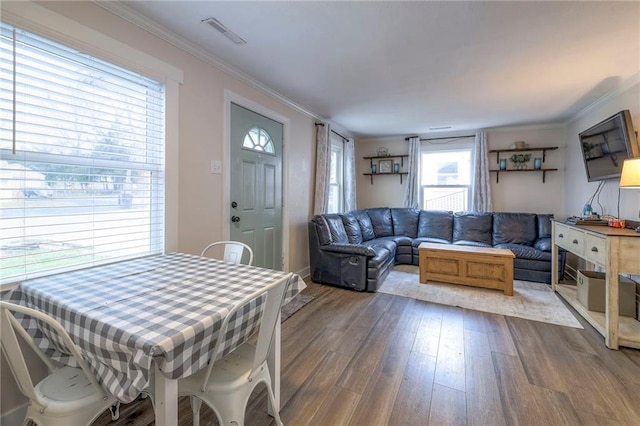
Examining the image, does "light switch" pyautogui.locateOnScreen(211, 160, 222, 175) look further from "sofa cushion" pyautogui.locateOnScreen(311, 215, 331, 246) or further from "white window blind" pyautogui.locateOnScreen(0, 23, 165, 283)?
"sofa cushion" pyautogui.locateOnScreen(311, 215, 331, 246)

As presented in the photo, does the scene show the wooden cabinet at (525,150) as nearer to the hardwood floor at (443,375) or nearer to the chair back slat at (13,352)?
the hardwood floor at (443,375)

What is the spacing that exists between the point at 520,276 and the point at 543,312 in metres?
1.12

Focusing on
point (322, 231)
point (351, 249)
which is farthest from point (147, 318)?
point (322, 231)

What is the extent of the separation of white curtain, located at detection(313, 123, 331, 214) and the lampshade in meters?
3.12

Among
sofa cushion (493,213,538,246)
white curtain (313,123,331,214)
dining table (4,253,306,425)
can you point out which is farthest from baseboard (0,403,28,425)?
sofa cushion (493,213,538,246)

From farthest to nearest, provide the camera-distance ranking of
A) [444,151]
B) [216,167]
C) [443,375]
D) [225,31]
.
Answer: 1. [444,151]
2. [216,167]
3. [225,31]
4. [443,375]

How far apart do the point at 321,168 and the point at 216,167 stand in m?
1.94

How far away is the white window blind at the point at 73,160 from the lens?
4.66 ft

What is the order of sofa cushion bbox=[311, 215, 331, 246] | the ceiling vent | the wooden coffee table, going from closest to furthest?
the ceiling vent, the wooden coffee table, sofa cushion bbox=[311, 215, 331, 246]

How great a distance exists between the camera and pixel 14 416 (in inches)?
56.6

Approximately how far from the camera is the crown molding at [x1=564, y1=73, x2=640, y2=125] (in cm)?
276

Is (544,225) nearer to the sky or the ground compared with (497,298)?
nearer to the sky

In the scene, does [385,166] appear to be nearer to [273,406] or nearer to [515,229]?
[515,229]

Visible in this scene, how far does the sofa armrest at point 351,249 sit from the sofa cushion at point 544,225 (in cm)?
283
